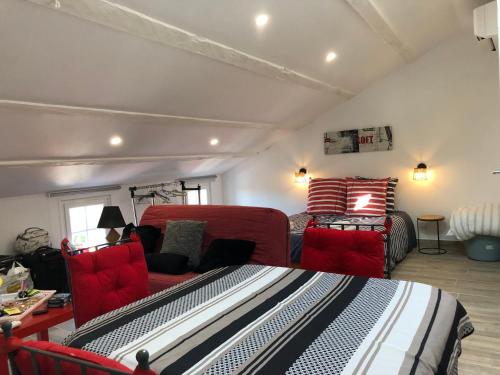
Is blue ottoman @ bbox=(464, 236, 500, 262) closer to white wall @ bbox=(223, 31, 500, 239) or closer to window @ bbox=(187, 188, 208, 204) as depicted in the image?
white wall @ bbox=(223, 31, 500, 239)

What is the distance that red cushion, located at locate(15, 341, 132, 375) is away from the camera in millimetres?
999

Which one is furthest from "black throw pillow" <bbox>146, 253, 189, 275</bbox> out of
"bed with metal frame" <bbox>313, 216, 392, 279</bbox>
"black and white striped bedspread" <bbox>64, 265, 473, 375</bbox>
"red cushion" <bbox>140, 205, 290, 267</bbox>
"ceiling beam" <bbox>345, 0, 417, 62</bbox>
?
"ceiling beam" <bbox>345, 0, 417, 62</bbox>

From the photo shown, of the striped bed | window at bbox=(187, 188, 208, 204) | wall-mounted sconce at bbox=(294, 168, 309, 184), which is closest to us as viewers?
the striped bed

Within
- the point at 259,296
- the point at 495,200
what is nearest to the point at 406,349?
the point at 259,296

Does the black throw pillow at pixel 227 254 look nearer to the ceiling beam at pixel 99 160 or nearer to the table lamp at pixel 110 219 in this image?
the table lamp at pixel 110 219

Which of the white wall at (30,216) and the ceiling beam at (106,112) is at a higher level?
the ceiling beam at (106,112)

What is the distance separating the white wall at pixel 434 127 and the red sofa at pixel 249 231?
3161 millimetres

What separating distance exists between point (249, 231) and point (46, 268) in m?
2.11

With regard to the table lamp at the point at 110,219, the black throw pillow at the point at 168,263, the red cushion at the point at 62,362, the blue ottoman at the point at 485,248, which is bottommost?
the blue ottoman at the point at 485,248

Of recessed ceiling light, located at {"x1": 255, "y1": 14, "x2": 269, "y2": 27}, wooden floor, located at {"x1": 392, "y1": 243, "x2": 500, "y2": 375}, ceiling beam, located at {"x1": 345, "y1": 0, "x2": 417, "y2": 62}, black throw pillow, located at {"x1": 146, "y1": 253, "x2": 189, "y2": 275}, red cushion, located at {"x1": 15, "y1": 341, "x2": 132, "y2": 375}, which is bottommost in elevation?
wooden floor, located at {"x1": 392, "y1": 243, "x2": 500, "y2": 375}

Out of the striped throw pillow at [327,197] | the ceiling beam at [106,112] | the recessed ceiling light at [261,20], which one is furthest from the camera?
the striped throw pillow at [327,197]

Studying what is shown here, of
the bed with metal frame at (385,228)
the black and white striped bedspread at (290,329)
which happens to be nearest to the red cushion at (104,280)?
the black and white striped bedspread at (290,329)

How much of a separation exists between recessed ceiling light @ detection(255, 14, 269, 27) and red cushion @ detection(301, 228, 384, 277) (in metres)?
1.62

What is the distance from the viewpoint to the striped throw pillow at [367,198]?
5.32 metres
